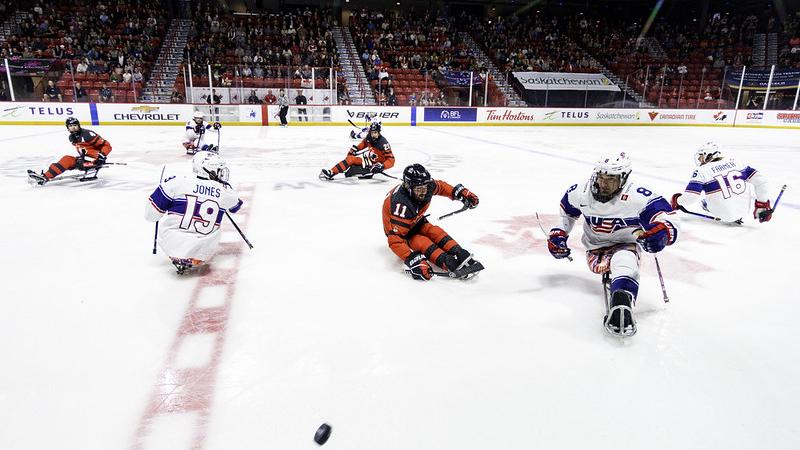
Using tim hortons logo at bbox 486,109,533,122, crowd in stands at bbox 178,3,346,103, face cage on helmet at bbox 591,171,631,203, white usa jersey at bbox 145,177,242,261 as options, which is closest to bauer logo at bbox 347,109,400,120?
crowd in stands at bbox 178,3,346,103

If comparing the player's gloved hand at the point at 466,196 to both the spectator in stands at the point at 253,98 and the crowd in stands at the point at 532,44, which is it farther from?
the crowd in stands at the point at 532,44

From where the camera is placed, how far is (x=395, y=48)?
21703mm

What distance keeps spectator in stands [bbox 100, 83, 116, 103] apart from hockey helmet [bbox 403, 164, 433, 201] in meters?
15.4

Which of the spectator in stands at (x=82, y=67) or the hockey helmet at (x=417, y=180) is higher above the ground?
the spectator in stands at (x=82, y=67)

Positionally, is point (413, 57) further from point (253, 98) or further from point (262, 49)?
point (253, 98)

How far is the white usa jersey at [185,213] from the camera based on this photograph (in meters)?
3.04

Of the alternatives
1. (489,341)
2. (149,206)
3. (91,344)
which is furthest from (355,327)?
(149,206)

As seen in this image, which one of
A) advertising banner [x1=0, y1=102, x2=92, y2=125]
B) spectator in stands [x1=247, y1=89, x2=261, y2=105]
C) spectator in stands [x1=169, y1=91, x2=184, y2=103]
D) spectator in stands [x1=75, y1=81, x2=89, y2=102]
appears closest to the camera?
advertising banner [x1=0, y1=102, x2=92, y2=125]

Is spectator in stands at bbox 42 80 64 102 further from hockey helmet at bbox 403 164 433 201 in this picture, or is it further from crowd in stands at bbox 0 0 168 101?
hockey helmet at bbox 403 164 433 201

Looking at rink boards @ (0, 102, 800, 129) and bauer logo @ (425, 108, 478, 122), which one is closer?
rink boards @ (0, 102, 800, 129)

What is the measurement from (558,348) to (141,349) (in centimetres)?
200

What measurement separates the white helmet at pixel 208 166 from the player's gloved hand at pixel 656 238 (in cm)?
263

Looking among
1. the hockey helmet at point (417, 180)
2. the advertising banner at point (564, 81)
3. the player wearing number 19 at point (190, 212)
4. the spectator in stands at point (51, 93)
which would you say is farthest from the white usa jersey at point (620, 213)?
the advertising banner at point (564, 81)

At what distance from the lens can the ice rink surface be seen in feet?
5.92
